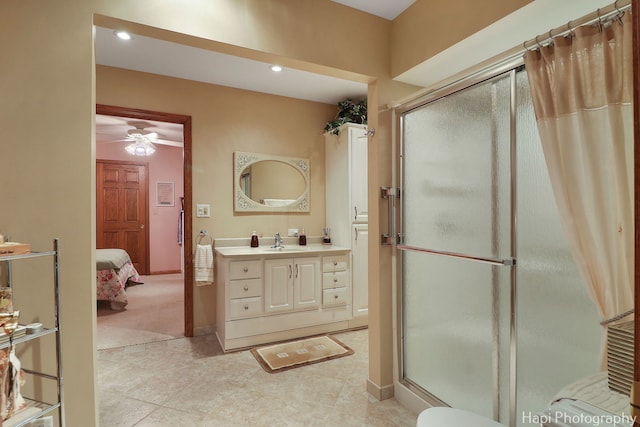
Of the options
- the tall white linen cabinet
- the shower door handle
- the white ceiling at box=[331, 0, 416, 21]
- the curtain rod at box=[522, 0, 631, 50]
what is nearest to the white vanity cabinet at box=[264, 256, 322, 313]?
the tall white linen cabinet

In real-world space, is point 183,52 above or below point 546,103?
above

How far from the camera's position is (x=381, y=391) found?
210 centimetres

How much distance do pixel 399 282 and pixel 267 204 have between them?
1.91 metres

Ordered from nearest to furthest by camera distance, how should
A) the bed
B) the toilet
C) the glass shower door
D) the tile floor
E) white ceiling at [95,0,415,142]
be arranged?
the toilet < the glass shower door < the tile floor < white ceiling at [95,0,415,142] < the bed

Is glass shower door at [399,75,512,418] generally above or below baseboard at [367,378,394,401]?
above

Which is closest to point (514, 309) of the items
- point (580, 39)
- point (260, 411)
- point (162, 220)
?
point (580, 39)

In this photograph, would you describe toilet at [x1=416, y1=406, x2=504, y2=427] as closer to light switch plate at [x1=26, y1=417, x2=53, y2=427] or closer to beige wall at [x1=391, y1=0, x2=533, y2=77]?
light switch plate at [x1=26, y1=417, x2=53, y2=427]

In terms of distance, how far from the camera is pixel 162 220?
21.4ft

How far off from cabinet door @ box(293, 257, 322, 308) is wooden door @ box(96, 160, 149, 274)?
443cm

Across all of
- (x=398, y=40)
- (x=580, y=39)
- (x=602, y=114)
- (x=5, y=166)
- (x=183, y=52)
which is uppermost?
(x=183, y=52)

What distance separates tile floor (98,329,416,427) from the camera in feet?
6.27

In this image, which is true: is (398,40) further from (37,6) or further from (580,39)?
(37,6)

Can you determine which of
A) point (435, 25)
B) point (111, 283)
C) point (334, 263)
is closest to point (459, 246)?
point (435, 25)

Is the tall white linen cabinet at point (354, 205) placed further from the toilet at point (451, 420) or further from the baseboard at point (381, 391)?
the toilet at point (451, 420)
